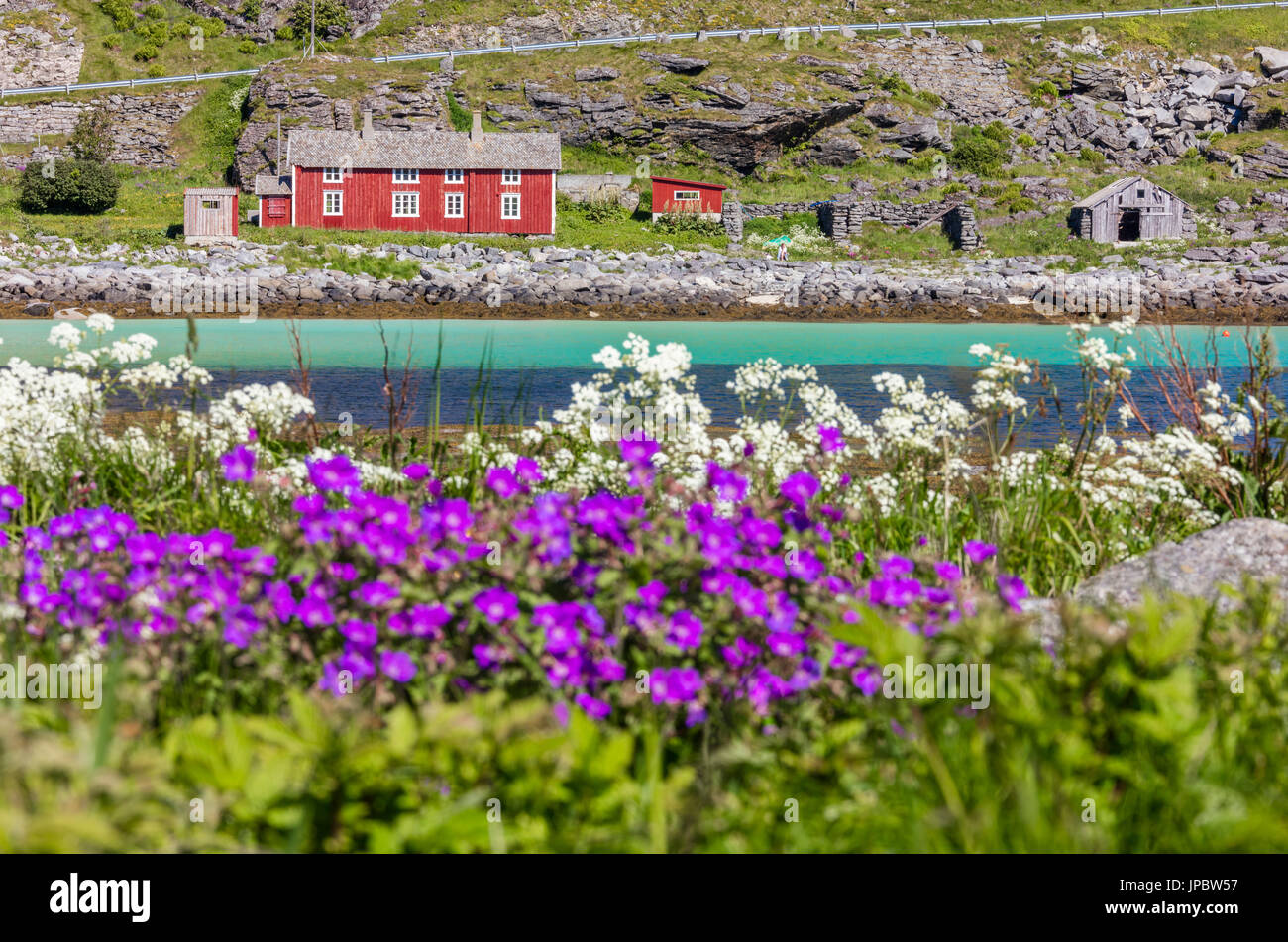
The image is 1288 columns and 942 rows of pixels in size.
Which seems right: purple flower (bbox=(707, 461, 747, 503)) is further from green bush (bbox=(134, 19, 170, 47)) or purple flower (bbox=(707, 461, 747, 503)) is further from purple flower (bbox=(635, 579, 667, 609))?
green bush (bbox=(134, 19, 170, 47))

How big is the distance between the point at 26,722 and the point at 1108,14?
7042 cm

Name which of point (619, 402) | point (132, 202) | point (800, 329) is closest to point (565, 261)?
point (800, 329)

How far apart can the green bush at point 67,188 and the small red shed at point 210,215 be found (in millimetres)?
7157

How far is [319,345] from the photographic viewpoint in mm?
17000

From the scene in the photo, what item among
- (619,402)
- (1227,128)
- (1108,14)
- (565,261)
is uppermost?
(1108,14)

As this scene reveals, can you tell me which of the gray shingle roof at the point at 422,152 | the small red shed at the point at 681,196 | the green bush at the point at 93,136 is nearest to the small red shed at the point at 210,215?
the gray shingle roof at the point at 422,152

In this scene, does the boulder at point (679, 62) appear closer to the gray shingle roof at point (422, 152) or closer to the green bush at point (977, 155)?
the green bush at point (977, 155)

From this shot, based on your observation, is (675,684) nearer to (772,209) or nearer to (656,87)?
(772,209)

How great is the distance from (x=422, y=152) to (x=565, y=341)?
19735 mm

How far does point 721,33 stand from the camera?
5491 centimetres

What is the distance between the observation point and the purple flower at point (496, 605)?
2154 millimetres

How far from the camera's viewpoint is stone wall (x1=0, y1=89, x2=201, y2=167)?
45.1 m
